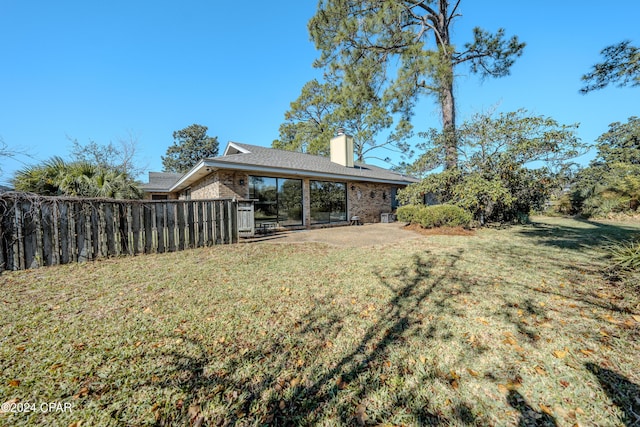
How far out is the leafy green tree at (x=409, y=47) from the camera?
31.7ft

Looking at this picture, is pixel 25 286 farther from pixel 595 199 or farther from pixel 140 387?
pixel 595 199

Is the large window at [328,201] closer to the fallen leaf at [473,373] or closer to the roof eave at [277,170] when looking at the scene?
the roof eave at [277,170]

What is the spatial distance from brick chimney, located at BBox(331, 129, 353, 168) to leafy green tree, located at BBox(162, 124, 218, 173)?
30.9m

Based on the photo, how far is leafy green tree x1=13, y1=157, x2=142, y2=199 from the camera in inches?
265

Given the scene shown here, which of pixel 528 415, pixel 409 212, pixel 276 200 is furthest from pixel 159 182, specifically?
pixel 528 415

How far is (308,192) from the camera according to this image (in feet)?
39.0

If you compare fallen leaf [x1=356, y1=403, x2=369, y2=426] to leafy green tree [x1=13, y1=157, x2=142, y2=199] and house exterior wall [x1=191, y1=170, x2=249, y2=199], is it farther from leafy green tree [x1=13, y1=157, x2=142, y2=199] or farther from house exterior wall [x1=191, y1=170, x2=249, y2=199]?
leafy green tree [x1=13, y1=157, x2=142, y2=199]

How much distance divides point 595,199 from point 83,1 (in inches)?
1070

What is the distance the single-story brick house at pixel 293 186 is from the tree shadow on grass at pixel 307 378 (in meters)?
6.15

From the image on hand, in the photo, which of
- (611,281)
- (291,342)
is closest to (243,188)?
(291,342)

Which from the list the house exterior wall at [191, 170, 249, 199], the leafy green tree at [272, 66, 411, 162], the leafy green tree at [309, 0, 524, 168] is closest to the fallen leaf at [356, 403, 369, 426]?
the house exterior wall at [191, 170, 249, 199]

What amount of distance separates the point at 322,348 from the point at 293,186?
952cm

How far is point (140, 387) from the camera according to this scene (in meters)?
1.84

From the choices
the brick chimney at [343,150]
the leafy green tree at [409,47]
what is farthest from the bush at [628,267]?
the brick chimney at [343,150]
